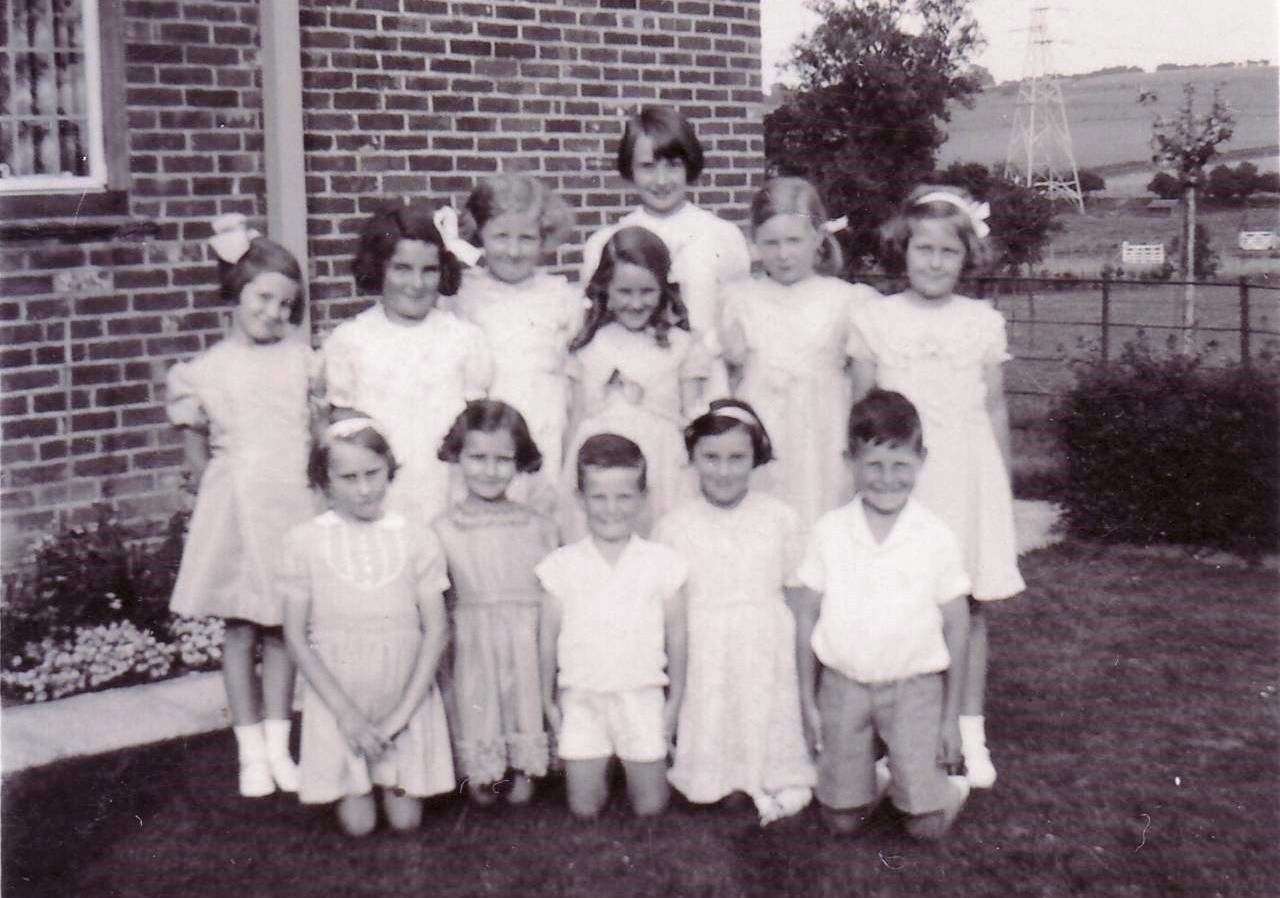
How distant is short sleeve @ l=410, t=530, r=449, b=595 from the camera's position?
13.7ft

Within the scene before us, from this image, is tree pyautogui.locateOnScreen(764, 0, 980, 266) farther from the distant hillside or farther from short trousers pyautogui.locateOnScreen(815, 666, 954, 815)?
short trousers pyautogui.locateOnScreen(815, 666, 954, 815)

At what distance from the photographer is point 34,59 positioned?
5.86 meters

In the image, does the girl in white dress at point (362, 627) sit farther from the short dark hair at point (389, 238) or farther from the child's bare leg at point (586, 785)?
the short dark hair at point (389, 238)

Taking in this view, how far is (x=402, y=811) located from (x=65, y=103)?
3246mm

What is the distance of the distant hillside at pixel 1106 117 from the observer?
38.1 meters

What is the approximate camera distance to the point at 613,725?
168 inches

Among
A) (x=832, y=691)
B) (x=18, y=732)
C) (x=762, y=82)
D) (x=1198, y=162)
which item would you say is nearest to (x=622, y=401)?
(x=832, y=691)

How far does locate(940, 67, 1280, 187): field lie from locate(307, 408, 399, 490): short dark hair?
34865mm

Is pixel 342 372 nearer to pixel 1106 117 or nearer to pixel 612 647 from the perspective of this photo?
pixel 612 647

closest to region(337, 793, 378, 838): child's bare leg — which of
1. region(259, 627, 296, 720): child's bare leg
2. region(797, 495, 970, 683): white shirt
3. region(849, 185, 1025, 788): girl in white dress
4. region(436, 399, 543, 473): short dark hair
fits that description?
region(259, 627, 296, 720): child's bare leg

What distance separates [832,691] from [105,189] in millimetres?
3451

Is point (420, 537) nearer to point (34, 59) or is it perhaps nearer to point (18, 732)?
point (18, 732)

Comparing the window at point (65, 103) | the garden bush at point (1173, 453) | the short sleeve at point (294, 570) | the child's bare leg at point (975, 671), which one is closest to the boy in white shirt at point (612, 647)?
the short sleeve at point (294, 570)

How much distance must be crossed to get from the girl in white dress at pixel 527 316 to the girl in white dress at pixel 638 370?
0.08m
